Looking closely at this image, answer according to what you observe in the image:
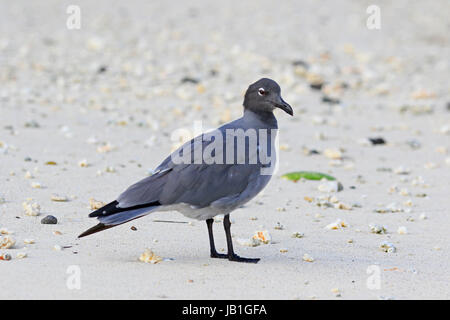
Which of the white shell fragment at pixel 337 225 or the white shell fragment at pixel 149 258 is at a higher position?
the white shell fragment at pixel 337 225

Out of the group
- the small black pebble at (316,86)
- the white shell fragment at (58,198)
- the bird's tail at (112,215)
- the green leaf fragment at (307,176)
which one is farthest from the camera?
the small black pebble at (316,86)

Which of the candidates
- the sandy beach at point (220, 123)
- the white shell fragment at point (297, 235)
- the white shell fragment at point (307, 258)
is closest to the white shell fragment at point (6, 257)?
Result: the sandy beach at point (220, 123)

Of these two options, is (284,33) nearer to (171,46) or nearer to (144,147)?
(171,46)

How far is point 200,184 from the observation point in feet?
17.5

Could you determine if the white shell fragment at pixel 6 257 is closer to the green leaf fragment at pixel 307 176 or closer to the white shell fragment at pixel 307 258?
the white shell fragment at pixel 307 258

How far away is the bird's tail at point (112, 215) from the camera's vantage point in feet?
16.4

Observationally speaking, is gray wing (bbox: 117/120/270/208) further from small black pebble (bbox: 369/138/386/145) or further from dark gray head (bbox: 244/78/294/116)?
small black pebble (bbox: 369/138/386/145)

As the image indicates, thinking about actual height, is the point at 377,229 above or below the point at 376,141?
below

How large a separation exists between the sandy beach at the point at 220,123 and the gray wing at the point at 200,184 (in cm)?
46

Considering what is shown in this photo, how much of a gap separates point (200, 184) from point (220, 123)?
5.47 m

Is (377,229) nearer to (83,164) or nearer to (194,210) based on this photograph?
(194,210)

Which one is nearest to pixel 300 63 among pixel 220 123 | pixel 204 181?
pixel 220 123

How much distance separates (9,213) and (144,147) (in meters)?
3.01
